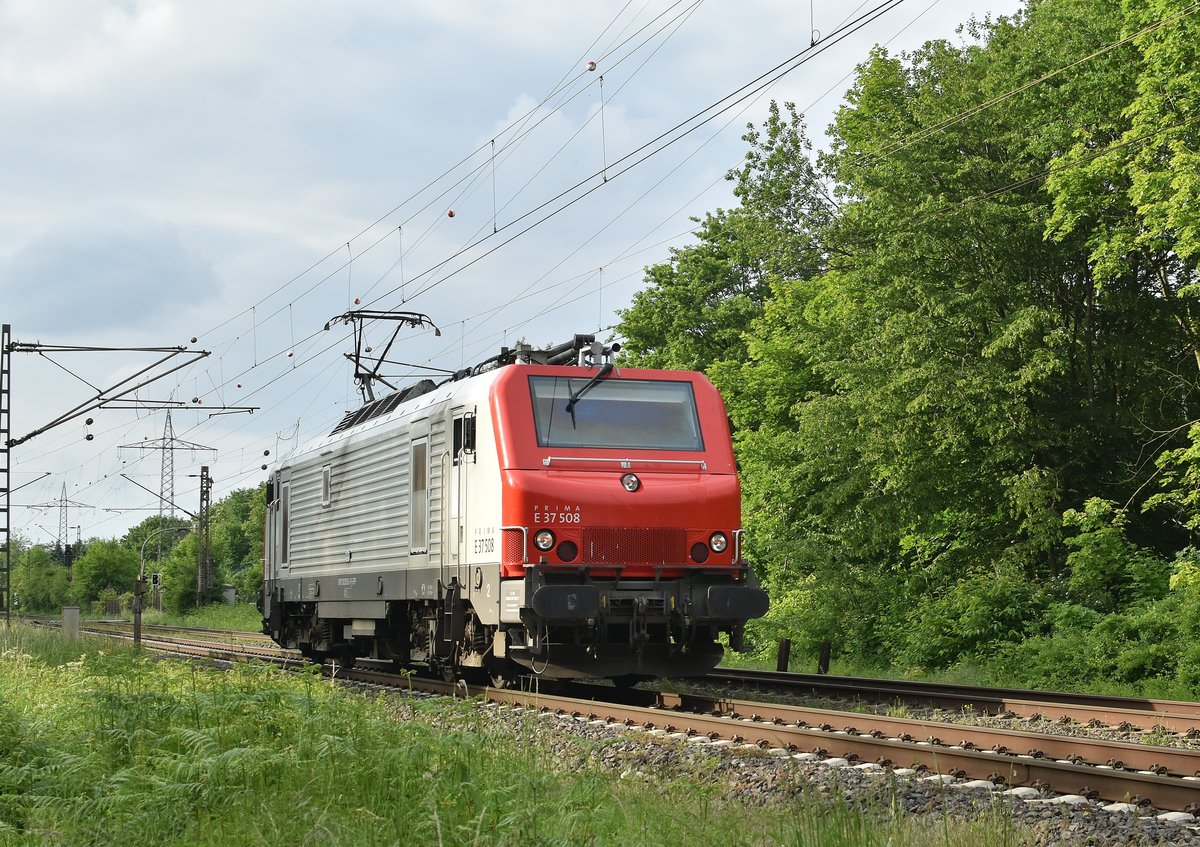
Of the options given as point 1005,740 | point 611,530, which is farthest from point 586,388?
point 1005,740

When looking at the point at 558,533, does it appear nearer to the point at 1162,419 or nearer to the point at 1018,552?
the point at 1018,552

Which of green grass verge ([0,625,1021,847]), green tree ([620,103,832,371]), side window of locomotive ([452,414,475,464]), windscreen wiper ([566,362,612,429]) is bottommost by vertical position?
green grass verge ([0,625,1021,847])

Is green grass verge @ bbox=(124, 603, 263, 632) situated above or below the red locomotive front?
below

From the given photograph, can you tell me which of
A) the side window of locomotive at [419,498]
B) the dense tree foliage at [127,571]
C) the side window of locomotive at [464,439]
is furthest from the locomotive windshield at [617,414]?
the dense tree foliage at [127,571]

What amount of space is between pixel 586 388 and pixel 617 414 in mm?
422

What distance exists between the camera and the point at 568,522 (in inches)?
523

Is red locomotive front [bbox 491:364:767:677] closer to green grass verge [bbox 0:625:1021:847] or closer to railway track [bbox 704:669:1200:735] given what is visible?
railway track [bbox 704:669:1200:735]

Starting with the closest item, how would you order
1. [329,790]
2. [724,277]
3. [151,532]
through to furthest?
[329,790]
[724,277]
[151,532]

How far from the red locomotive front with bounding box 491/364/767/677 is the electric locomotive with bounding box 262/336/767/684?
0.01m

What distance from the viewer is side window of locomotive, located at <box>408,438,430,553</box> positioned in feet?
50.2

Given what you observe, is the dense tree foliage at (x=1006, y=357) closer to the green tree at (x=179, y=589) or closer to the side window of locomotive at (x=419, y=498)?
the side window of locomotive at (x=419, y=498)

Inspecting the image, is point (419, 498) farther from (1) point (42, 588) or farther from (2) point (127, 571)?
(1) point (42, 588)

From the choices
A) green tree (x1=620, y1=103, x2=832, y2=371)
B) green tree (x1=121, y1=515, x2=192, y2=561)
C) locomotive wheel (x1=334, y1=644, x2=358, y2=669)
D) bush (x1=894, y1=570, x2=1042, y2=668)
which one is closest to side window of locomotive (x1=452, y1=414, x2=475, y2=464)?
locomotive wheel (x1=334, y1=644, x2=358, y2=669)

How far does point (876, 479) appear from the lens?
24.9 metres
